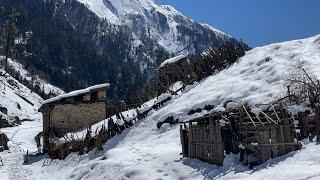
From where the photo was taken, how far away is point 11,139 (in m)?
49.6

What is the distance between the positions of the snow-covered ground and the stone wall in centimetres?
449

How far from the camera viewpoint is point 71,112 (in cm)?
4216

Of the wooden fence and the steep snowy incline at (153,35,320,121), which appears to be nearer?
the wooden fence

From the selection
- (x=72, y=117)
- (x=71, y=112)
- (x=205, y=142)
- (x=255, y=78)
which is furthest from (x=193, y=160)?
(x=71, y=112)

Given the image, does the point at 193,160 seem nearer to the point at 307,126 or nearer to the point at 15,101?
the point at 307,126

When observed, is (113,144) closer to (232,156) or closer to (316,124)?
(232,156)

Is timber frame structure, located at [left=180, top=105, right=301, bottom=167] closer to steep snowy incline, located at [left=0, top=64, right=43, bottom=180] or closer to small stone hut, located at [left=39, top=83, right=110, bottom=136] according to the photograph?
steep snowy incline, located at [left=0, top=64, right=43, bottom=180]

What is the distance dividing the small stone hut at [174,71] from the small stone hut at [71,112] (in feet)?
20.5

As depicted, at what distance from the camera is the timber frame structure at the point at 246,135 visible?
1811 centimetres

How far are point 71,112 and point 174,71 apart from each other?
10.1m

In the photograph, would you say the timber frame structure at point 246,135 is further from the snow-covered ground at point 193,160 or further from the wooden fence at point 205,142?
the snow-covered ground at point 193,160

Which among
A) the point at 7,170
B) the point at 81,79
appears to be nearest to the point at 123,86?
the point at 81,79

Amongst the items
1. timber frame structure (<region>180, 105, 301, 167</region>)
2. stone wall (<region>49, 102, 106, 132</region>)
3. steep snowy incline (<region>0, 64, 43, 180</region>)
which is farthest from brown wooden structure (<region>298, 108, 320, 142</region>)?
stone wall (<region>49, 102, 106, 132</region>)

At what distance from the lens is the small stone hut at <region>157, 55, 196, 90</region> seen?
3959 cm
